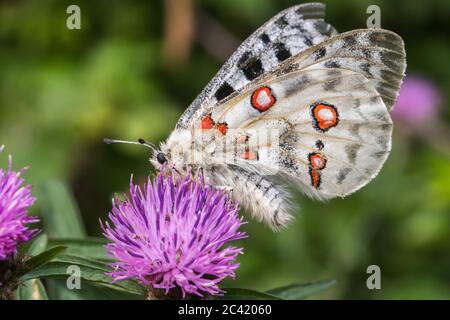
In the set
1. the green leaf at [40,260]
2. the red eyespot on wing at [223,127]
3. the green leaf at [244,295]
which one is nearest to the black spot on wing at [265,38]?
the red eyespot on wing at [223,127]

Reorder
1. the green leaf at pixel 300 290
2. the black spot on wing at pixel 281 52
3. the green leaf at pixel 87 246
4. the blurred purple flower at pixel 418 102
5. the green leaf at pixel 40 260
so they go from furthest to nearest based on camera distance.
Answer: the blurred purple flower at pixel 418 102 → the black spot on wing at pixel 281 52 → the green leaf at pixel 87 246 → the green leaf at pixel 300 290 → the green leaf at pixel 40 260

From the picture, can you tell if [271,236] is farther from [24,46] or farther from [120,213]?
[120,213]

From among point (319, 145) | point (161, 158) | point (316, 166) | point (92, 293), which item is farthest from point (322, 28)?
point (92, 293)

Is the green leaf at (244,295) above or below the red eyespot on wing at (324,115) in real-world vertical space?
below

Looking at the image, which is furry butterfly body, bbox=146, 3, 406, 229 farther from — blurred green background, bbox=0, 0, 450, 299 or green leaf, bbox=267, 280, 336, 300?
blurred green background, bbox=0, 0, 450, 299

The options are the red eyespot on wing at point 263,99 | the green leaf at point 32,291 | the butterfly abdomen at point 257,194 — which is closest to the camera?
the green leaf at point 32,291

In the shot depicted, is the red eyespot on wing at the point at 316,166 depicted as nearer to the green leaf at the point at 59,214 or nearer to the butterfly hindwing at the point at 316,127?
the butterfly hindwing at the point at 316,127
